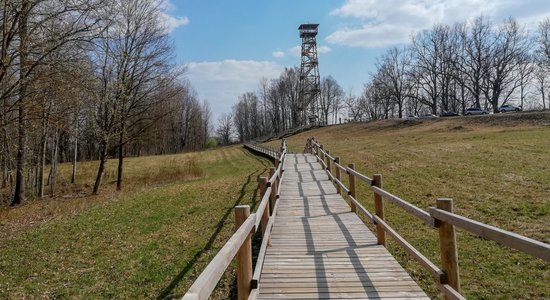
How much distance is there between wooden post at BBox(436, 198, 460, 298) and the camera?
14.3ft

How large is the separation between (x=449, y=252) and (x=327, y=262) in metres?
2.30

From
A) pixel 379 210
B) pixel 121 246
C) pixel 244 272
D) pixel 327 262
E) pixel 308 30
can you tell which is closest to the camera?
pixel 244 272

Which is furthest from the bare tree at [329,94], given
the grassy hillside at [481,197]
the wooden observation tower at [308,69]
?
the grassy hillside at [481,197]

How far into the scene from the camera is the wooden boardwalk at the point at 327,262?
5180 millimetres

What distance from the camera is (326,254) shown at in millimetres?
6801

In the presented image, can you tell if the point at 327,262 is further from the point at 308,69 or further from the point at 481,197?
the point at 308,69

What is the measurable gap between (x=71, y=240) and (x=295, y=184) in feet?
24.8

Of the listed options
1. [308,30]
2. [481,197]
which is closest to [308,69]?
[308,30]

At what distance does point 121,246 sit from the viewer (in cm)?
1090

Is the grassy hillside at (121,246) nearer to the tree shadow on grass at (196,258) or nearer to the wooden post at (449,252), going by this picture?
the tree shadow on grass at (196,258)

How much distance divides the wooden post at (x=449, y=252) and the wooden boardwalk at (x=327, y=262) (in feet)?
2.22

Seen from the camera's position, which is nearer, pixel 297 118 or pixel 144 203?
pixel 144 203

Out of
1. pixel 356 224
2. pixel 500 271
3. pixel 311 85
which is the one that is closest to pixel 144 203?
pixel 356 224

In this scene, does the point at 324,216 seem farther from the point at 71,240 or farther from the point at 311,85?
the point at 311,85
